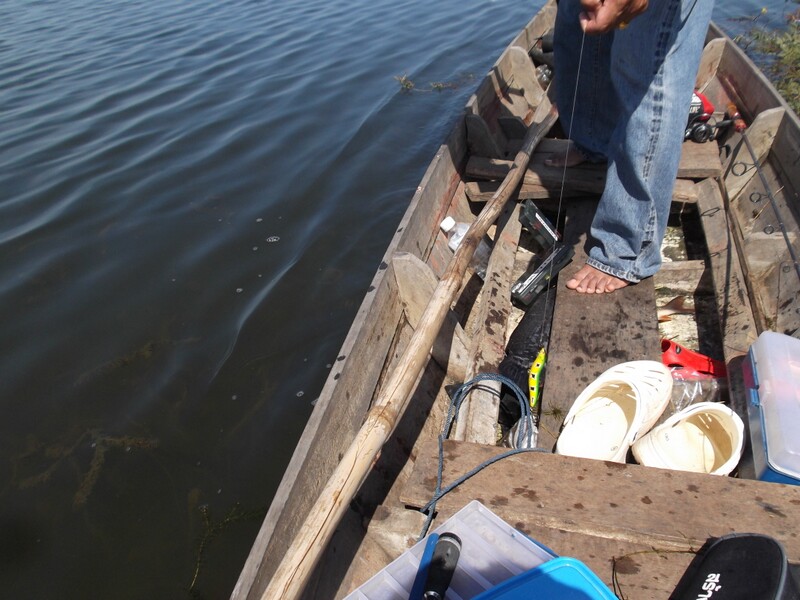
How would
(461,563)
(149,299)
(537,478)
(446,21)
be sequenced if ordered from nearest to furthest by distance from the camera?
(461,563), (537,478), (149,299), (446,21)

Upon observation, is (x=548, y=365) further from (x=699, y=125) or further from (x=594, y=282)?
(x=699, y=125)

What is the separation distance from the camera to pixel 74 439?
3877 millimetres

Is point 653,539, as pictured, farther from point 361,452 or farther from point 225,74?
point 225,74

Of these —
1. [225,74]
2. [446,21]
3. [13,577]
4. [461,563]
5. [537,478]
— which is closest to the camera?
[461,563]

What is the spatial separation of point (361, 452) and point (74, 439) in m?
3.22

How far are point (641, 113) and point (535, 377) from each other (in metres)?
1.40

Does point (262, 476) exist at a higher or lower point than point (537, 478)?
lower

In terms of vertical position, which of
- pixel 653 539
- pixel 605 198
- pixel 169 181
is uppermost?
pixel 605 198

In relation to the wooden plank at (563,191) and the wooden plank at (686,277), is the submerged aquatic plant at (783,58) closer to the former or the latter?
the wooden plank at (563,191)

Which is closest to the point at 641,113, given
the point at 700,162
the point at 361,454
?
the point at 700,162

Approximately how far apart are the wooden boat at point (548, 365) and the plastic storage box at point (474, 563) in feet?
0.63

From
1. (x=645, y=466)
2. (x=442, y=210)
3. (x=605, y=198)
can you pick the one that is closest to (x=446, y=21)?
(x=442, y=210)

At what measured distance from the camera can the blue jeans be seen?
2285 mm

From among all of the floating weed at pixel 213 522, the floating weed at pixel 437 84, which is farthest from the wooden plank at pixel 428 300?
the floating weed at pixel 437 84
